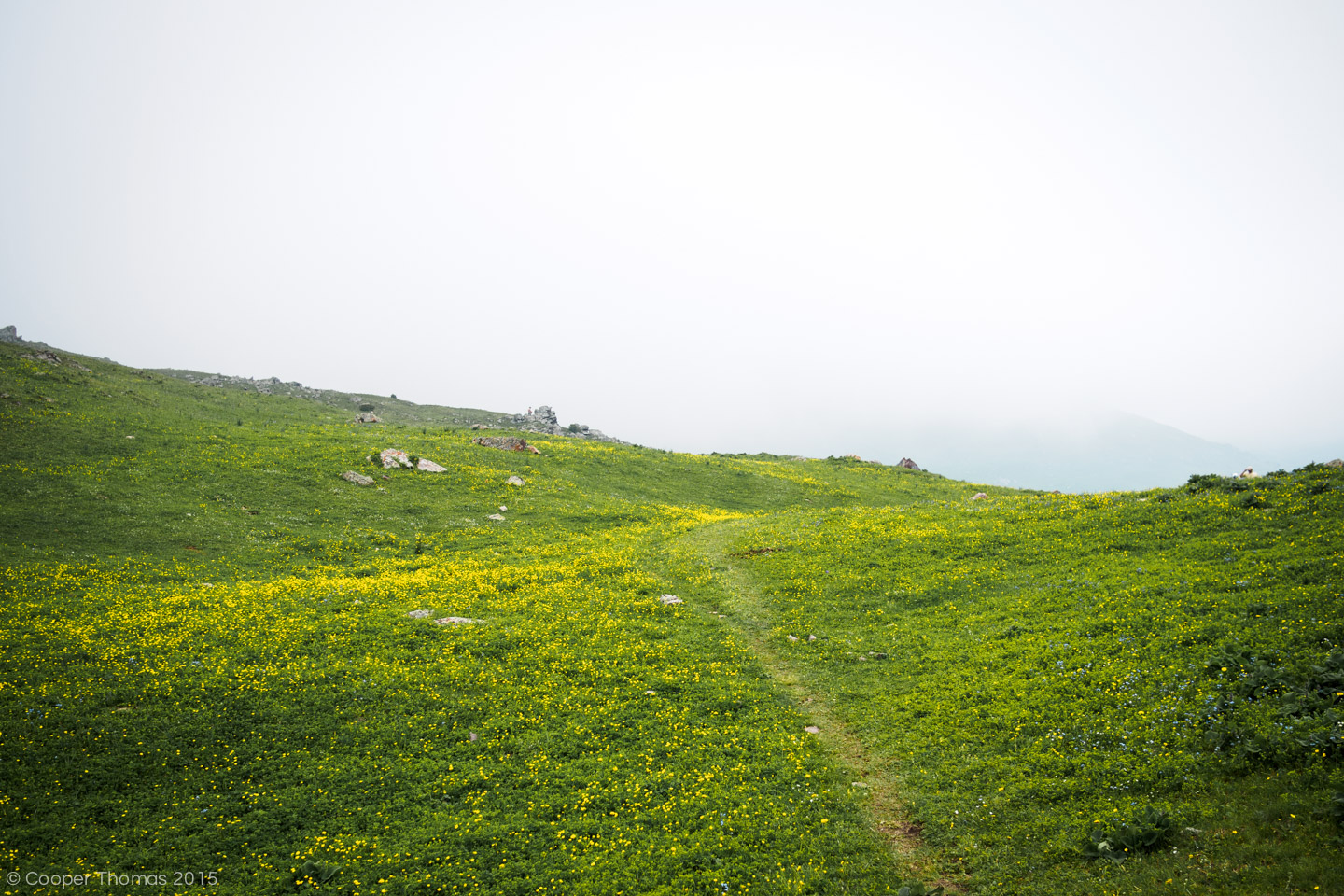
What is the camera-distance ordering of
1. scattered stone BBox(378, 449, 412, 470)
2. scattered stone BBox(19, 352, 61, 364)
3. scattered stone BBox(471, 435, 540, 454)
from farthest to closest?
scattered stone BBox(471, 435, 540, 454) → scattered stone BBox(19, 352, 61, 364) → scattered stone BBox(378, 449, 412, 470)

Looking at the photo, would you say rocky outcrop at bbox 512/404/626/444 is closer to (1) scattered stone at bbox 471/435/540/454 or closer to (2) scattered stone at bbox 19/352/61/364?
(1) scattered stone at bbox 471/435/540/454

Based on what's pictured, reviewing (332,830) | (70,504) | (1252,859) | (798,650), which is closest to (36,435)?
(70,504)

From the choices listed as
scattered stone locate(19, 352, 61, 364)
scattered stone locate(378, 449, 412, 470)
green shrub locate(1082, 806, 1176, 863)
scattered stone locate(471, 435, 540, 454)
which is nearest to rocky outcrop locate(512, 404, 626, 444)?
scattered stone locate(471, 435, 540, 454)

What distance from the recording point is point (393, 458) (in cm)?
4588

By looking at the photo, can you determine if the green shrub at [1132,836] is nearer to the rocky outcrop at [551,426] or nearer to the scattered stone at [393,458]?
the scattered stone at [393,458]

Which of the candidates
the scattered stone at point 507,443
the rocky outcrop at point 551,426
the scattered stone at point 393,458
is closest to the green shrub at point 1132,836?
the scattered stone at point 393,458

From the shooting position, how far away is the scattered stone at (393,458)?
45281 mm

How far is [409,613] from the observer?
79.8 feet

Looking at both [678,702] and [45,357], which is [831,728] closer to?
[678,702]

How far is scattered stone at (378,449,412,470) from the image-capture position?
45.3 m

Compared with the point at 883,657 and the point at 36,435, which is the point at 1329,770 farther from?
the point at 36,435

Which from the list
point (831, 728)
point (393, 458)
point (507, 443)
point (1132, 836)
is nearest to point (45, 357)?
point (393, 458)

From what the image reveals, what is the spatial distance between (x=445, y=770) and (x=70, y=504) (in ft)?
97.2

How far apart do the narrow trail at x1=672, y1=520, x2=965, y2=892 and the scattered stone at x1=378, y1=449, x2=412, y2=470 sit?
25.9 m
